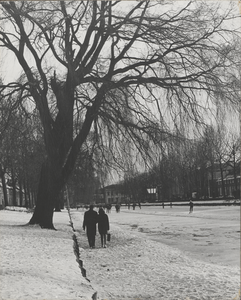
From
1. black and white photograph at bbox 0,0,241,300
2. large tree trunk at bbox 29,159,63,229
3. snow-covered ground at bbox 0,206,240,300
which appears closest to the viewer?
snow-covered ground at bbox 0,206,240,300

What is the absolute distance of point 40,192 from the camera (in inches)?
783

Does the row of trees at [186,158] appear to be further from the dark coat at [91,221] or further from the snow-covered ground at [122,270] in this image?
the dark coat at [91,221]

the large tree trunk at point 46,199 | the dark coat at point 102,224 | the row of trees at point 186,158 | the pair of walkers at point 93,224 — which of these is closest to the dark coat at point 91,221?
the pair of walkers at point 93,224

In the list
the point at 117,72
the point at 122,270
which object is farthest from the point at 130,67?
the point at 122,270

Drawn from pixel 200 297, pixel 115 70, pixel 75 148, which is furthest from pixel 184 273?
pixel 115 70

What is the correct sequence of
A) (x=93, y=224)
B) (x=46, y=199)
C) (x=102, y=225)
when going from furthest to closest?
1. (x=46, y=199)
2. (x=102, y=225)
3. (x=93, y=224)

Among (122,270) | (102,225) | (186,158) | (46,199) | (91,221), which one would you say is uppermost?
(186,158)

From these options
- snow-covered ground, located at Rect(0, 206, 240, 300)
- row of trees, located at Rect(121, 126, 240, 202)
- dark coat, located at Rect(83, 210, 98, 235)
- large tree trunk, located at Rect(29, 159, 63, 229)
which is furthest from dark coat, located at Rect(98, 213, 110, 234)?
large tree trunk, located at Rect(29, 159, 63, 229)

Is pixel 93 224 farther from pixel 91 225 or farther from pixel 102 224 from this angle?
pixel 102 224

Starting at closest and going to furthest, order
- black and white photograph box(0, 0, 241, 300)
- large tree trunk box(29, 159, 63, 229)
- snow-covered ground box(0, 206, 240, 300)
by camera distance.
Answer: snow-covered ground box(0, 206, 240, 300) → black and white photograph box(0, 0, 241, 300) → large tree trunk box(29, 159, 63, 229)

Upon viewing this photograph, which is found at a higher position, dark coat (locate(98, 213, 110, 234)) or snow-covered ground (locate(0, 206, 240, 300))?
dark coat (locate(98, 213, 110, 234))

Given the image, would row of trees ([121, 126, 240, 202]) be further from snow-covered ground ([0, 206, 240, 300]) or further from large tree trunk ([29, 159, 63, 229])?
large tree trunk ([29, 159, 63, 229])

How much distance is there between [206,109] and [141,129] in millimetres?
2728

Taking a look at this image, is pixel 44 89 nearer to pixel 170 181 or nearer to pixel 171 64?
pixel 171 64
